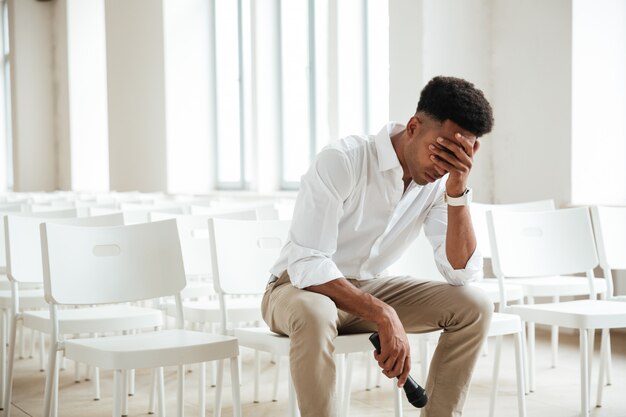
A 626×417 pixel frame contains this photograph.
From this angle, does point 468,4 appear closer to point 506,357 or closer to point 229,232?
point 506,357

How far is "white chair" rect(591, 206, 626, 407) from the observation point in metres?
3.72

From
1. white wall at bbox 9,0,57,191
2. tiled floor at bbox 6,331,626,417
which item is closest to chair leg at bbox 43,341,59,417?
tiled floor at bbox 6,331,626,417

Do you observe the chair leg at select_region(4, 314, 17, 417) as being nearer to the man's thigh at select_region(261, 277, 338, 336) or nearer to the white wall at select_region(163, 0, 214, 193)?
the man's thigh at select_region(261, 277, 338, 336)

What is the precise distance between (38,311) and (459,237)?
1.66 meters

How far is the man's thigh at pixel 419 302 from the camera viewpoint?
254 cm

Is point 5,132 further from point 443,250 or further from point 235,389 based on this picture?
point 443,250

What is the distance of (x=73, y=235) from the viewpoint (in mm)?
2814

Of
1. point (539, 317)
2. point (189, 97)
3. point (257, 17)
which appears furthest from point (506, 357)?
point (189, 97)

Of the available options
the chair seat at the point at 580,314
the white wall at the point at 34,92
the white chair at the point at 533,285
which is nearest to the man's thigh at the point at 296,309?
the chair seat at the point at 580,314

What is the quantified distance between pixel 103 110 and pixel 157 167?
4225 mm

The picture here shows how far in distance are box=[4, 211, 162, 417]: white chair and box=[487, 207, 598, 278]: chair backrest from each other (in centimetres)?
136

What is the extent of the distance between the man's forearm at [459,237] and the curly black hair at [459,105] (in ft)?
0.97

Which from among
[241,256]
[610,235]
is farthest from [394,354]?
[610,235]

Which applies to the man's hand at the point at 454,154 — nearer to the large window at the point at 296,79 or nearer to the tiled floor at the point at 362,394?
the tiled floor at the point at 362,394
